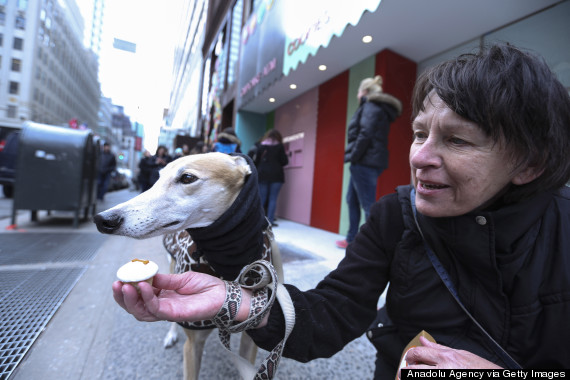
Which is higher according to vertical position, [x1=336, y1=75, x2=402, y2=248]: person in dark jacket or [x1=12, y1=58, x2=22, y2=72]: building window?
[x1=12, y1=58, x2=22, y2=72]: building window

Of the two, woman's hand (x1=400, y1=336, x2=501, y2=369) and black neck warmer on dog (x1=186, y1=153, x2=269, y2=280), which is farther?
black neck warmer on dog (x1=186, y1=153, x2=269, y2=280)

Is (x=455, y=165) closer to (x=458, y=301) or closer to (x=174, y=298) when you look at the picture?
(x=458, y=301)

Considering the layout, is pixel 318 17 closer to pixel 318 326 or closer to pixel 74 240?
pixel 318 326

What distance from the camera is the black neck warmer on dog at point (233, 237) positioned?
41.4 inches

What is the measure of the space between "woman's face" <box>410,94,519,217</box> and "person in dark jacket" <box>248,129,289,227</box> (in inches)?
153

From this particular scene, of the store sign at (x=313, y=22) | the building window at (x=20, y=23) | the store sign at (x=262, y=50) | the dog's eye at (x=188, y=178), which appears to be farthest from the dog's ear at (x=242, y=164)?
the building window at (x=20, y=23)

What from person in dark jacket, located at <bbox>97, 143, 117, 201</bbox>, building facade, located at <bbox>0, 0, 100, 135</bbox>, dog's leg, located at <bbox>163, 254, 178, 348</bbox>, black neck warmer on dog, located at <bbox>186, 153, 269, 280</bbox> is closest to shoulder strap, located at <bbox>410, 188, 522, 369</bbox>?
black neck warmer on dog, located at <bbox>186, 153, 269, 280</bbox>

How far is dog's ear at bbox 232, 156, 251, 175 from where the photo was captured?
1.24 m

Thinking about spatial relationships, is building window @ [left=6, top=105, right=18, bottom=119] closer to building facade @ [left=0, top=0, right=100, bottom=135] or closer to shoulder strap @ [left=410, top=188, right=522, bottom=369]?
building facade @ [left=0, top=0, right=100, bottom=135]

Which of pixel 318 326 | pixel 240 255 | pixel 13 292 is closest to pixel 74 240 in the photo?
pixel 13 292

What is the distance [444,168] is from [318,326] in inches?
24.3

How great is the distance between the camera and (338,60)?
426cm

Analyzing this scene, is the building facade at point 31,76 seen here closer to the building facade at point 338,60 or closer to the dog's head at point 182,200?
the building facade at point 338,60

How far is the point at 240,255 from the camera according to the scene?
1.08 meters
